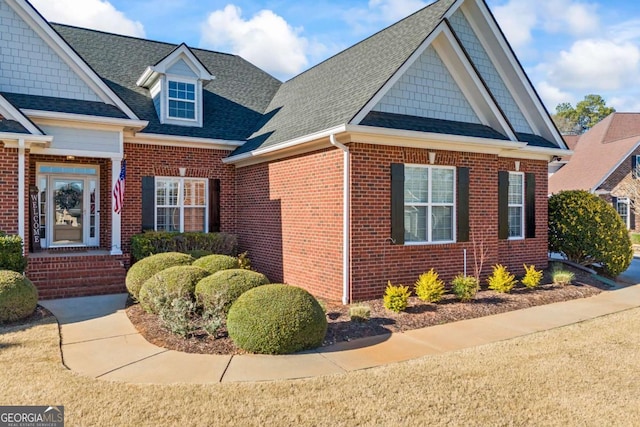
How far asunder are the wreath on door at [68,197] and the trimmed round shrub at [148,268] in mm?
4796

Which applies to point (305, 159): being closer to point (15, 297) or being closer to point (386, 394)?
point (15, 297)

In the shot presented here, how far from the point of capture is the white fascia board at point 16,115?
9.72 m

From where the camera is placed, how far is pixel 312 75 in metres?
15.1

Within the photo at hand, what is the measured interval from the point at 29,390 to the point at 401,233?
7.00 meters

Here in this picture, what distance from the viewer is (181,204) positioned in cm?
1320

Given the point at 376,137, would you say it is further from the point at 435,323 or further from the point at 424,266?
the point at 435,323

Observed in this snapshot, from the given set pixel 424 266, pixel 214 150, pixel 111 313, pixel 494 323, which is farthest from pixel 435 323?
pixel 214 150

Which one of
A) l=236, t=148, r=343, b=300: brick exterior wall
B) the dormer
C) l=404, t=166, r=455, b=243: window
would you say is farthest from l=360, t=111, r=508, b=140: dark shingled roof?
the dormer

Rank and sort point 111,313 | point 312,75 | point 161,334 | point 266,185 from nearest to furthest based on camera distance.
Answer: point 161,334, point 111,313, point 266,185, point 312,75

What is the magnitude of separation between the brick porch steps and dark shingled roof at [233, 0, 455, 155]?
15.2 feet

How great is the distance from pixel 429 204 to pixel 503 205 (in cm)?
290

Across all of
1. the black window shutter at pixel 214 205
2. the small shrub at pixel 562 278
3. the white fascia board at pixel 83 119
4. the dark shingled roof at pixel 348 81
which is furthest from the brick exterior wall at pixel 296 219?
Answer: the small shrub at pixel 562 278

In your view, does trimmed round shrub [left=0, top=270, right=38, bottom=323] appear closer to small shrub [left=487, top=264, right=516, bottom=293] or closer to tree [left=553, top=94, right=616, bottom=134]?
small shrub [left=487, top=264, right=516, bottom=293]

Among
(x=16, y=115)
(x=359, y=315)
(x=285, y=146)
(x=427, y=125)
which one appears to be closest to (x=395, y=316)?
(x=359, y=315)
